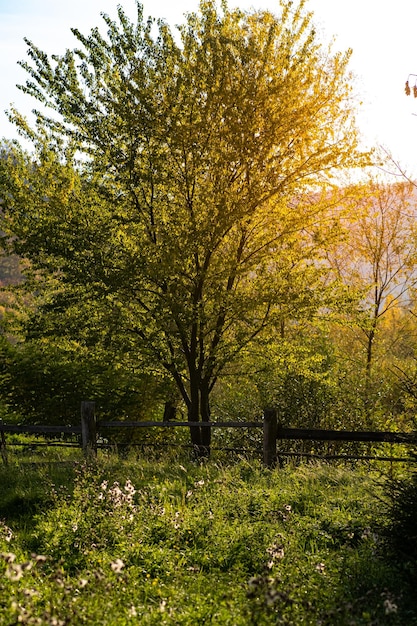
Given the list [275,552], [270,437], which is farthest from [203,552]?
[270,437]

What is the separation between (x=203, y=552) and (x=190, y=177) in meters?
7.31

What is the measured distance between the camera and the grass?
166 inches

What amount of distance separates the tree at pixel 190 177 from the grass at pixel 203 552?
11.7 ft

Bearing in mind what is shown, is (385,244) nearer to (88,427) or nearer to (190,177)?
(190,177)

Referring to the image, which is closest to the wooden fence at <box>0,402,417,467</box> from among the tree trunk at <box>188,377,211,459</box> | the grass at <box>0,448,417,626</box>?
the grass at <box>0,448,417,626</box>

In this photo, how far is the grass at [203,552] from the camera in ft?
13.9

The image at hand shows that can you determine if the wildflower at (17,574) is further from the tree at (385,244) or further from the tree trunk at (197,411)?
the tree at (385,244)

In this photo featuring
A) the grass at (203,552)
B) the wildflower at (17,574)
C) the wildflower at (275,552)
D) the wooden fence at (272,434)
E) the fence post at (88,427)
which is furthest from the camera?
the fence post at (88,427)

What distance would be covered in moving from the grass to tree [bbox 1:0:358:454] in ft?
11.7

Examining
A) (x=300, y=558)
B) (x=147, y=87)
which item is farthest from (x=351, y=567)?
(x=147, y=87)

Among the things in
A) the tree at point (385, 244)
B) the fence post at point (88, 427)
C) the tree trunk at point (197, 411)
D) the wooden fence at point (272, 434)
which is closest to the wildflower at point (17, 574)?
the wooden fence at point (272, 434)

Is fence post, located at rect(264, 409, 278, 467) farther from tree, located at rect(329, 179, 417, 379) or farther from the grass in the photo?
tree, located at rect(329, 179, 417, 379)

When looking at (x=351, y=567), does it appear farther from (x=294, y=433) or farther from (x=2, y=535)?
(x=294, y=433)

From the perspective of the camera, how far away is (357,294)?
12039mm
